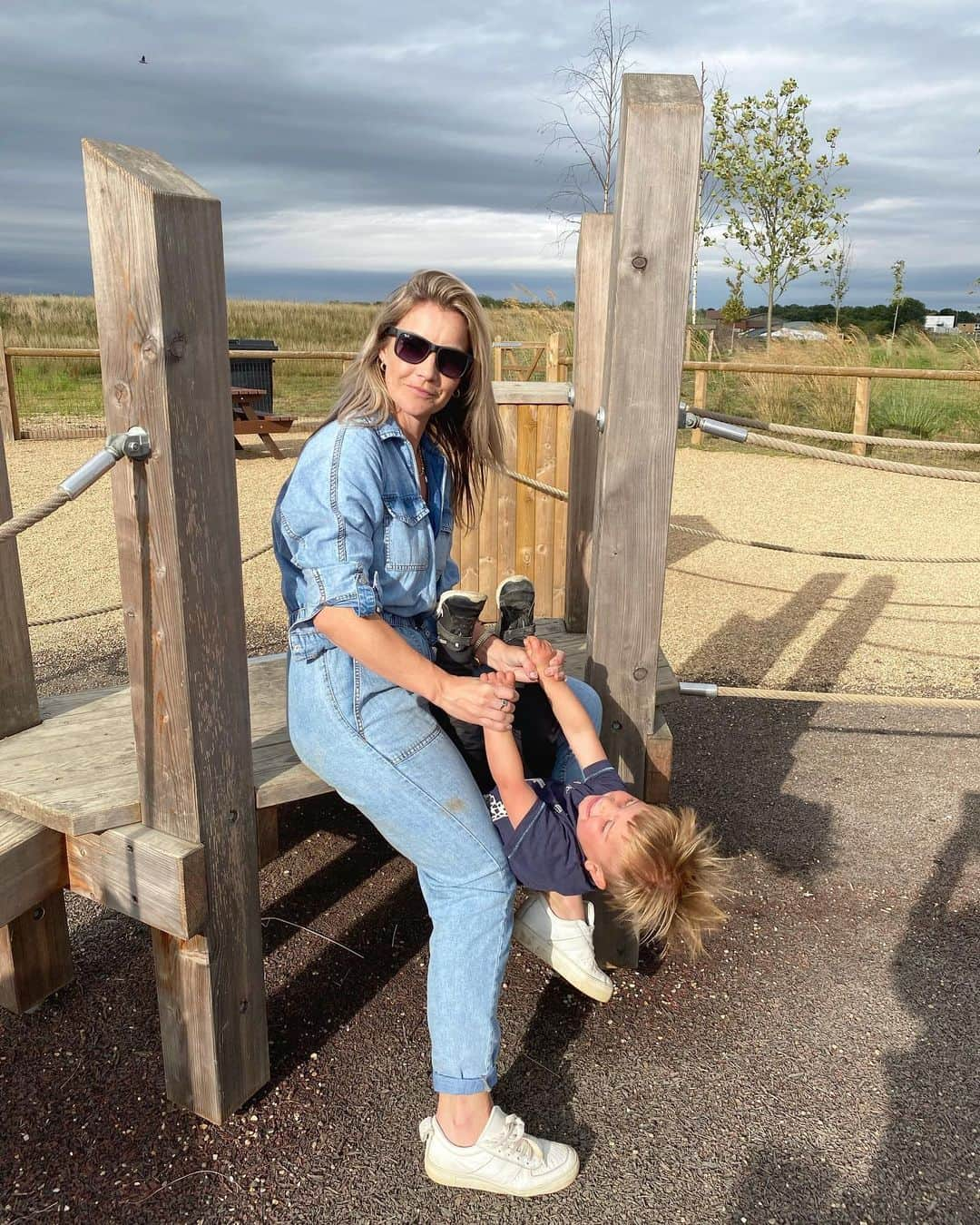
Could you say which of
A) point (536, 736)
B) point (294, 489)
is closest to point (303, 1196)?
point (536, 736)

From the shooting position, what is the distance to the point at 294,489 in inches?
77.4

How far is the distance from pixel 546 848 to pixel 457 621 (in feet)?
1.65

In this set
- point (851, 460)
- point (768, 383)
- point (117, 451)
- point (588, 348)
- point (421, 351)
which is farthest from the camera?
point (768, 383)

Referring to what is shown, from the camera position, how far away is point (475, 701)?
1961 millimetres

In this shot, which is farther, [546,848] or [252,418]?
[252,418]

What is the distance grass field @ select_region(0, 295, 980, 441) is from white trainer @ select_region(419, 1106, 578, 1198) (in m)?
9.39

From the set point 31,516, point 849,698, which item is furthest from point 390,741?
point 849,698

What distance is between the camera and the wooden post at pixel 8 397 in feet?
34.1

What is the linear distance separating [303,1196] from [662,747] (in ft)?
3.95

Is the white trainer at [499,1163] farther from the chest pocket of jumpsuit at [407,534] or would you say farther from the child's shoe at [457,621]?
the chest pocket of jumpsuit at [407,534]

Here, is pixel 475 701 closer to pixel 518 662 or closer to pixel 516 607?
pixel 518 662

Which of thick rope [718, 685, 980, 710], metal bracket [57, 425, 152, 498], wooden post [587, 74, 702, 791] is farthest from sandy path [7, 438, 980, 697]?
metal bracket [57, 425, 152, 498]

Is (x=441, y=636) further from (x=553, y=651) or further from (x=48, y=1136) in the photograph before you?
(x=48, y=1136)

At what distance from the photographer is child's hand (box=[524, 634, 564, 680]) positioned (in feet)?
7.14
